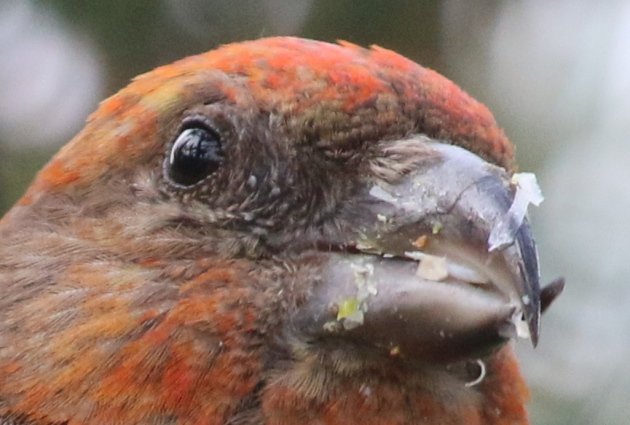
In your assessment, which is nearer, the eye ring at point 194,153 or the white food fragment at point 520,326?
the white food fragment at point 520,326

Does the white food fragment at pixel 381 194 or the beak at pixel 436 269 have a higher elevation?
the white food fragment at pixel 381 194

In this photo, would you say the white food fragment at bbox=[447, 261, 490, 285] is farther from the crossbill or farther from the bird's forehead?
the bird's forehead

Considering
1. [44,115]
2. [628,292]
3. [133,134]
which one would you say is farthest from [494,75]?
[133,134]

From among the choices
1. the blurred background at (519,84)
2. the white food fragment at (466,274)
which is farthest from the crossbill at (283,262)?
the blurred background at (519,84)

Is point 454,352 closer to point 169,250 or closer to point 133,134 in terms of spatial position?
point 169,250

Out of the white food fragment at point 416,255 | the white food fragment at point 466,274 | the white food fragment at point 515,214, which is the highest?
the white food fragment at point 515,214

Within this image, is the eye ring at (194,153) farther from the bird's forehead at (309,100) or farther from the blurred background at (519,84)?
the blurred background at (519,84)

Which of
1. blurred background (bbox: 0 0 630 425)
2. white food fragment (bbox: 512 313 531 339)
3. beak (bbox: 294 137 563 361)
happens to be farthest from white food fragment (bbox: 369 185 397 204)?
blurred background (bbox: 0 0 630 425)

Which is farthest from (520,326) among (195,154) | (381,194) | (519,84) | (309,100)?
(519,84)
